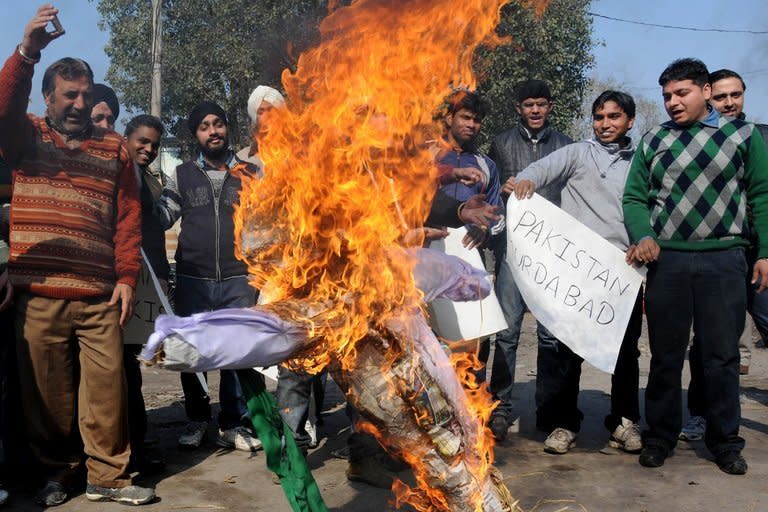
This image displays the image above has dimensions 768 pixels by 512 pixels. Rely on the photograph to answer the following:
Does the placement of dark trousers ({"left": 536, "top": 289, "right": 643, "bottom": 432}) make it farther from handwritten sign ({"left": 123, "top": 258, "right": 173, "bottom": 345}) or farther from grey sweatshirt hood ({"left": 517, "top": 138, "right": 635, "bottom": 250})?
handwritten sign ({"left": 123, "top": 258, "right": 173, "bottom": 345})

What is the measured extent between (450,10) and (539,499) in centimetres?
282

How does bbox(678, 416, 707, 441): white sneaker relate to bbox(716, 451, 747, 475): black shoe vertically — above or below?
below

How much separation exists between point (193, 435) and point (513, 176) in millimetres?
3222

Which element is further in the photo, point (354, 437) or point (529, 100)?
point (529, 100)

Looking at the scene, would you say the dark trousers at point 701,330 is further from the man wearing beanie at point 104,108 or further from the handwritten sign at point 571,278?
the man wearing beanie at point 104,108

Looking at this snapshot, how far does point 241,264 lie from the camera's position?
229 inches

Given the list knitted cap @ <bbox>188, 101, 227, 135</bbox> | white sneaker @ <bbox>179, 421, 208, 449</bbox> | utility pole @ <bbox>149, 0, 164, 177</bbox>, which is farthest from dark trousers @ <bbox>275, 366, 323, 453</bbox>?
utility pole @ <bbox>149, 0, 164, 177</bbox>

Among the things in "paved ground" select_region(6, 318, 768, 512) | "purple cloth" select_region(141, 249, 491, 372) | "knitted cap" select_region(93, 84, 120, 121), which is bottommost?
"paved ground" select_region(6, 318, 768, 512)

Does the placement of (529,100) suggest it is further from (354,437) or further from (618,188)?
(354,437)

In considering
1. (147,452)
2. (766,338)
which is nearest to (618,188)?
(766,338)

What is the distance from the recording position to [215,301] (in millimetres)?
5777

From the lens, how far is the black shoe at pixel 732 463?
500 centimetres

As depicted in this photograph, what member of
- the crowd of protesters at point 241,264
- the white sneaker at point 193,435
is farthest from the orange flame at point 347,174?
the white sneaker at point 193,435

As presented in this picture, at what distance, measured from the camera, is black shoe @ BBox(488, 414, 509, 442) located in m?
5.84
